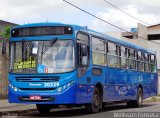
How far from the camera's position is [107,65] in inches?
760

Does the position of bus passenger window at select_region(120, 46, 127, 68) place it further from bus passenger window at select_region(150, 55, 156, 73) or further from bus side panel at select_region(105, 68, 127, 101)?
bus passenger window at select_region(150, 55, 156, 73)

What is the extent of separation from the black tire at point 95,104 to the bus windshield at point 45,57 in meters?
2.36

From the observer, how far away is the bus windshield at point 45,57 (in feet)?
52.3

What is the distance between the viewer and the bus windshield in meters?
15.9

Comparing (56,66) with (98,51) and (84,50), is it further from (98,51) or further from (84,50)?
(98,51)

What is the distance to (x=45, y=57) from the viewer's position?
635 inches

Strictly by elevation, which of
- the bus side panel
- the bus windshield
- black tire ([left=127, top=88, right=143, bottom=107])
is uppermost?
the bus windshield

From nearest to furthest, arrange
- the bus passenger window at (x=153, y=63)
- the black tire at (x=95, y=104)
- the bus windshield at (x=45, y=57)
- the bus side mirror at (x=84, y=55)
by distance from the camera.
A: the bus windshield at (x=45, y=57) → the bus side mirror at (x=84, y=55) → the black tire at (x=95, y=104) → the bus passenger window at (x=153, y=63)

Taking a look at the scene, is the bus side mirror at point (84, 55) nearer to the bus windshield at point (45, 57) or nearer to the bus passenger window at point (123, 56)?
the bus windshield at point (45, 57)

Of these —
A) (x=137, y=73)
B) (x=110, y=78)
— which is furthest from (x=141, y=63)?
(x=110, y=78)

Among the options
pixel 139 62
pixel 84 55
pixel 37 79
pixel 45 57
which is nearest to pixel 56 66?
pixel 45 57

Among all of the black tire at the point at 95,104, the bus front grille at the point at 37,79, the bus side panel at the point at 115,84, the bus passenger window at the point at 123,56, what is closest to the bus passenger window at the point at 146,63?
the bus passenger window at the point at 123,56

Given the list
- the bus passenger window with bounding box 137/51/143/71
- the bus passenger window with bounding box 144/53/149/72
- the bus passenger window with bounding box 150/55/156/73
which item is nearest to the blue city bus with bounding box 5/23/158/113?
the bus passenger window with bounding box 137/51/143/71

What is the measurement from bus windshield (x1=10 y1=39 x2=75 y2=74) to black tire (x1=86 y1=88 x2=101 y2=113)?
236cm
